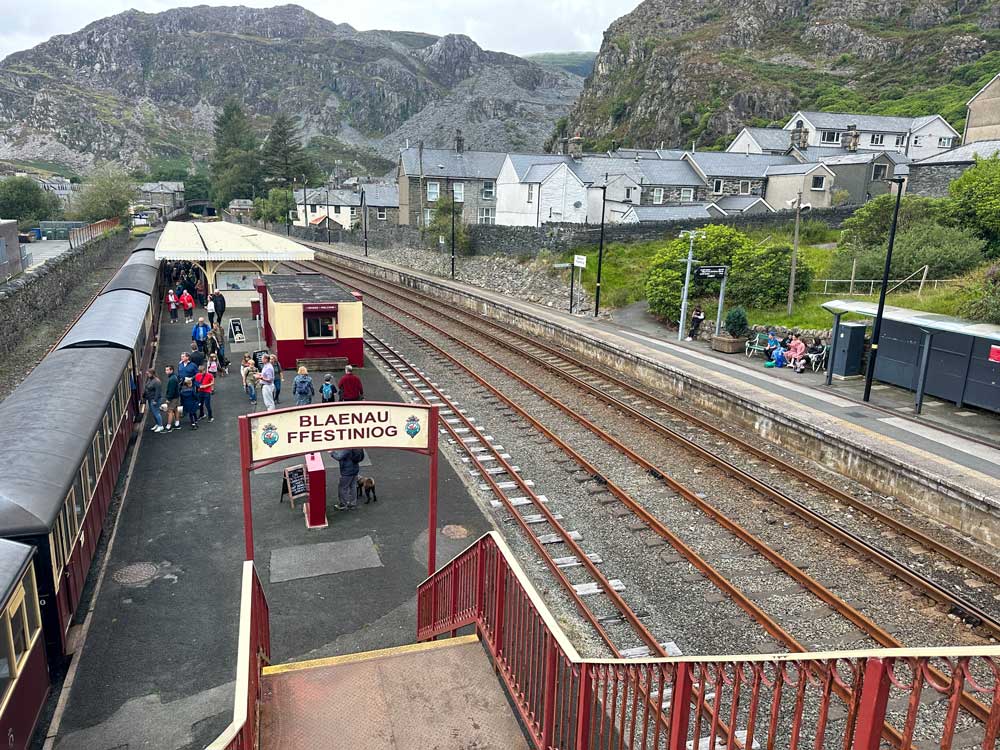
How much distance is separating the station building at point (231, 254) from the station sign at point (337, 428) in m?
21.6

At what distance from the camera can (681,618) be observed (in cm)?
967

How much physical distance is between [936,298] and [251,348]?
25.8 meters

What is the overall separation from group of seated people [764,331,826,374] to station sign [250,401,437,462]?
17.9 m

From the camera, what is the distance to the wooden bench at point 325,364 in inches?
904

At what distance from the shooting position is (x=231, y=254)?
95.3ft

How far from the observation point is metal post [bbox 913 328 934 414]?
55.9 feet

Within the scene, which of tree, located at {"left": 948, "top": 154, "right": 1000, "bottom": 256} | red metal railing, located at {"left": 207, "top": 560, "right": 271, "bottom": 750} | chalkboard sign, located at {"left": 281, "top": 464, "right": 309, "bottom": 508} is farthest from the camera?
tree, located at {"left": 948, "top": 154, "right": 1000, "bottom": 256}

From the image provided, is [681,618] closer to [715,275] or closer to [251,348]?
[715,275]

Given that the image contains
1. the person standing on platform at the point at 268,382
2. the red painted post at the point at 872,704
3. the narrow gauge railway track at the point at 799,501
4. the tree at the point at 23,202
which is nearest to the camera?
the red painted post at the point at 872,704

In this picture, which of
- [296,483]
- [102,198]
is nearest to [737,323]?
[296,483]

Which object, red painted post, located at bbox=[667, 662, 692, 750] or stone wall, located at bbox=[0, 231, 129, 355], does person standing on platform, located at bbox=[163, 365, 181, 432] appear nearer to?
stone wall, located at bbox=[0, 231, 129, 355]

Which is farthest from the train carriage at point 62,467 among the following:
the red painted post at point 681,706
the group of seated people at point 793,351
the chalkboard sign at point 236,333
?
the group of seated people at point 793,351

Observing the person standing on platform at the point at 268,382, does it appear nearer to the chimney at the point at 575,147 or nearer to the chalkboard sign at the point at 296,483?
the chalkboard sign at the point at 296,483

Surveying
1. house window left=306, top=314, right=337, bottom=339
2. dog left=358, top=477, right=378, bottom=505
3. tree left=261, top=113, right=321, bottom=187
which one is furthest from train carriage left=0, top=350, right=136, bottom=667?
tree left=261, top=113, right=321, bottom=187
